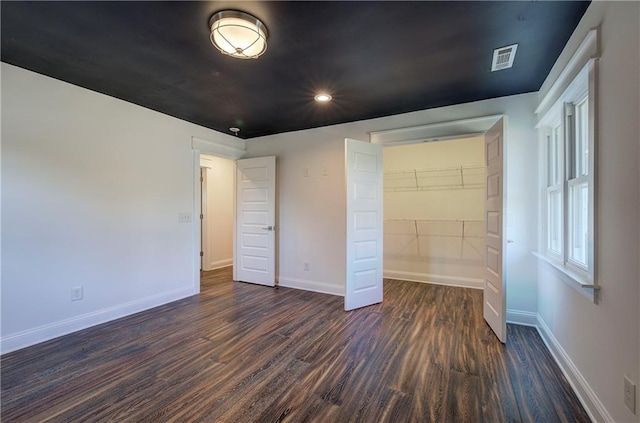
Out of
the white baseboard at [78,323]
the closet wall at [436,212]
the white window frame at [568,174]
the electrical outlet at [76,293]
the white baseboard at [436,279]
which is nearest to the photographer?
the white window frame at [568,174]

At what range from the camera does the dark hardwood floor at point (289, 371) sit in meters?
1.70

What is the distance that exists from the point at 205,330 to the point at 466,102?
12.4 feet

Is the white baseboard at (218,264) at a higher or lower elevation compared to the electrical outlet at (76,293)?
lower

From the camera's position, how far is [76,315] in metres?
2.77

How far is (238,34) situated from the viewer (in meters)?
1.82

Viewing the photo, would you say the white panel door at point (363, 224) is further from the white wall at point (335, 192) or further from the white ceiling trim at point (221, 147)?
the white ceiling trim at point (221, 147)

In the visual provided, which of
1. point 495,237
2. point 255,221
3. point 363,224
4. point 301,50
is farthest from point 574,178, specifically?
point 255,221

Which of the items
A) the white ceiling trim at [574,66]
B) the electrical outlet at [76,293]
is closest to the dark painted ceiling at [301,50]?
the white ceiling trim at [574,66]

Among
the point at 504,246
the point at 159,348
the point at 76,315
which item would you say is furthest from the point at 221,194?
the point at 504,246

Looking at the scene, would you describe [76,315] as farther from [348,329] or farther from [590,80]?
[590,80]

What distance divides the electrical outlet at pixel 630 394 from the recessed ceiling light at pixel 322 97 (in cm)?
297

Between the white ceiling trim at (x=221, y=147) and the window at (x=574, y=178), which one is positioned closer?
the window at (x=574, y=178)

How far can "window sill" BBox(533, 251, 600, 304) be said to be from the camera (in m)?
1.65

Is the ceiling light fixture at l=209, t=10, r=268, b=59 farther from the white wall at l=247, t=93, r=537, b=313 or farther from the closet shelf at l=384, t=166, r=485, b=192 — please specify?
the closet shelf at l=384, t=166, r=485, b=192
